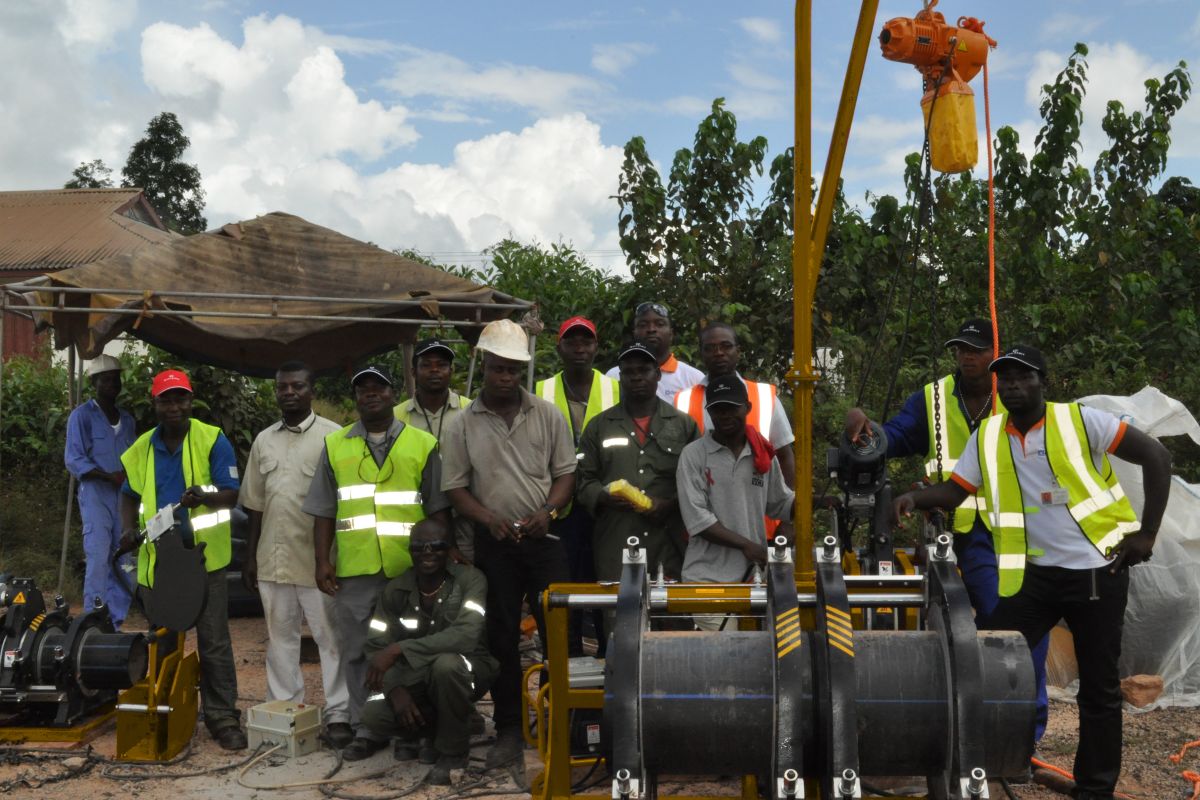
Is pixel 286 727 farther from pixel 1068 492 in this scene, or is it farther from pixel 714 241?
pixel 714 241

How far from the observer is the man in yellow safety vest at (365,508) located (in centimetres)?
627

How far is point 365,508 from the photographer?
6.29m

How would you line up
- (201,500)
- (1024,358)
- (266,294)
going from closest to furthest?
(1024,358) → (201,500) → (266,294)

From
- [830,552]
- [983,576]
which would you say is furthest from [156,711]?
[983,576]

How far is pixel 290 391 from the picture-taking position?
22.1 feet

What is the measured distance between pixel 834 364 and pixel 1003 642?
8979 mm

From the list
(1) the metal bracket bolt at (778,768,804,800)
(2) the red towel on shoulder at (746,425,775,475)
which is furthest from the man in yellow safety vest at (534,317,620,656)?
(1) the metal bracket bolt at (778,768,804,800)

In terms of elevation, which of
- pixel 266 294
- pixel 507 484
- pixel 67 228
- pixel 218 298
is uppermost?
pixel 67 228

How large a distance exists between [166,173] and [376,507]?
157 ft

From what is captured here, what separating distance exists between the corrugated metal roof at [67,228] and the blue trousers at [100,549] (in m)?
27.8

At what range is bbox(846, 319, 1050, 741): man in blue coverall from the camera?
586 cm

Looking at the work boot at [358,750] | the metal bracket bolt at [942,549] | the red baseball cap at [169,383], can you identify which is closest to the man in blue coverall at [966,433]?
the metal bracket bolt at [942,549]

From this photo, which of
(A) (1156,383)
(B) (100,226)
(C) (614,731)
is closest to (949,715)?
(C) (614,731)

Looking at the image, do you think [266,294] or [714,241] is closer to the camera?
[266,294]
